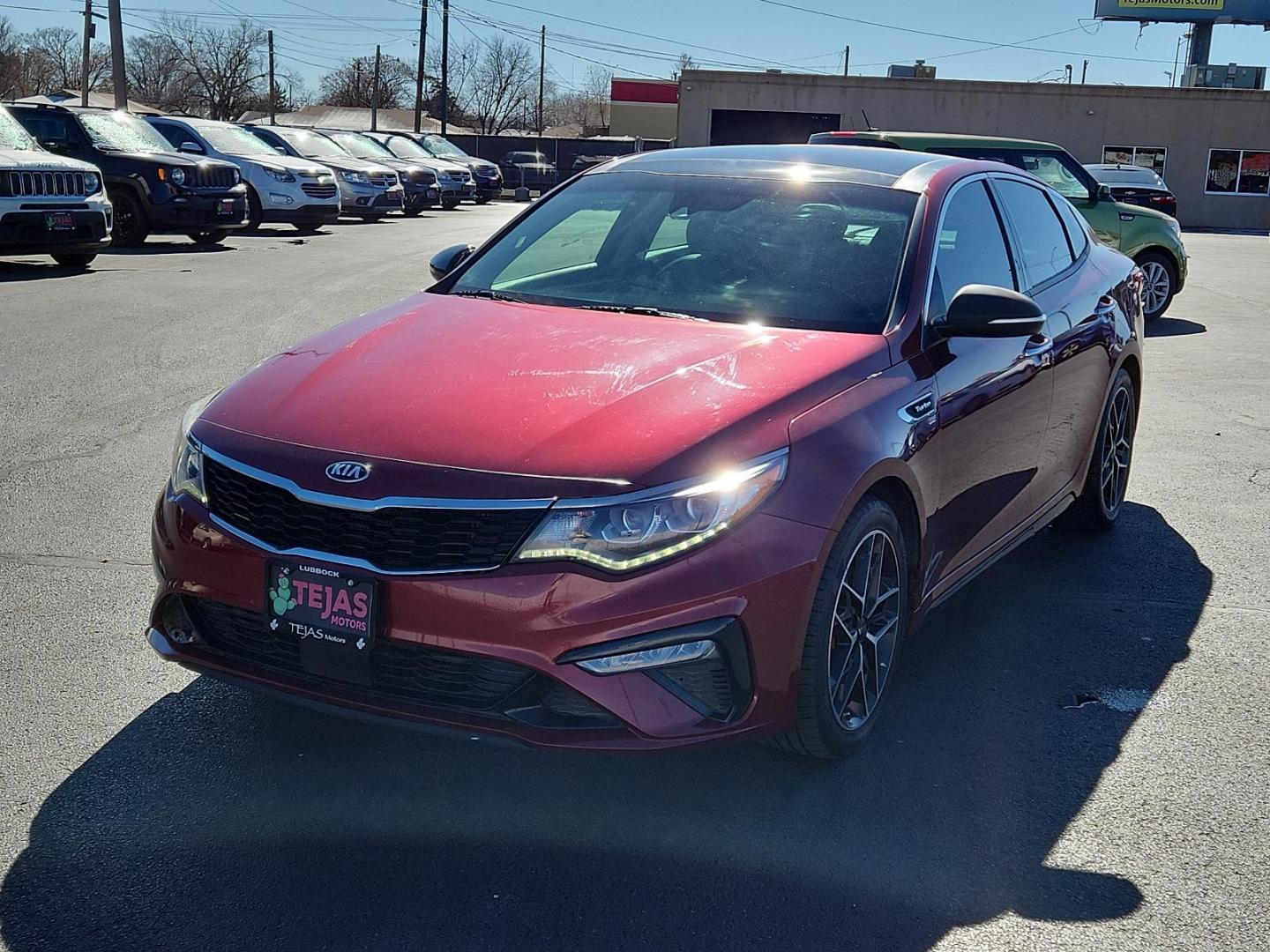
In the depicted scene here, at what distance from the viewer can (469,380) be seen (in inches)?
139

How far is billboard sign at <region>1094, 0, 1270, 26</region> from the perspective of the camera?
5394 centimetres

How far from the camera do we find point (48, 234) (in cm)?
1401

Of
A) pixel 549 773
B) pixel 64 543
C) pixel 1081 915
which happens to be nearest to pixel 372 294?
pixel 64 543

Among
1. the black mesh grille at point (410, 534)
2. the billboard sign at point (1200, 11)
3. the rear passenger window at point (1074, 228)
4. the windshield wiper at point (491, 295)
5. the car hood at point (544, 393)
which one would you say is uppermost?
the billboard sign at point (1200, 11)

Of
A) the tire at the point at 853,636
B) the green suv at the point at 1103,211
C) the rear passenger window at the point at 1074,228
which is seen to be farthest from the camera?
the green suv at the point at 1103,211

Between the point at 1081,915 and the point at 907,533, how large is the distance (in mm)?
1229

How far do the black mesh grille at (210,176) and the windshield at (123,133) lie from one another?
2.54 feet

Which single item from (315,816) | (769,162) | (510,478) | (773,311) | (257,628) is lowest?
(315,816)

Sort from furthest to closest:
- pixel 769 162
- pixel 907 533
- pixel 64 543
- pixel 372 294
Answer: pixel 372 294, pixel 64 543, pixel 769 162, pixel 907 533

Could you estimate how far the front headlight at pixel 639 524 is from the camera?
9.80ft

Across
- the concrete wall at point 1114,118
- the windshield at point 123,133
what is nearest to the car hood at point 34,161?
the windshield at point 123,133

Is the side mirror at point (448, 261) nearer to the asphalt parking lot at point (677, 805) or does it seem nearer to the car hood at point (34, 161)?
the asphalt parking lot at point (677, 805)

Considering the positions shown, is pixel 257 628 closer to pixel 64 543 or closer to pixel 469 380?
pixel 469 380

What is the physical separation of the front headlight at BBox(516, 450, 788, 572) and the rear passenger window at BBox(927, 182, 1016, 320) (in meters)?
1.36
